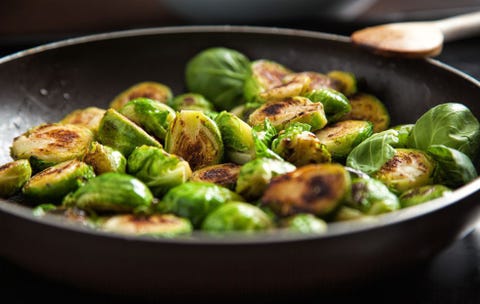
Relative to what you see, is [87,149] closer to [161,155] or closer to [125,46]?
[161,155]

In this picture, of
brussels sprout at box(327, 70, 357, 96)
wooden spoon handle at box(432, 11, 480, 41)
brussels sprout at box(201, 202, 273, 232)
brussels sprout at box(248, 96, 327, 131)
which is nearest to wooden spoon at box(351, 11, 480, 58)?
wooden spoon handle at box(432, 11, 480, 41)

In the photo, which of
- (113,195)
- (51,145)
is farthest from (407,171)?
(51,145)

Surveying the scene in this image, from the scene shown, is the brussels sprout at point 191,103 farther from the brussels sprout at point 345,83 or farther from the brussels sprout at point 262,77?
the brussels sprout at point 345,83

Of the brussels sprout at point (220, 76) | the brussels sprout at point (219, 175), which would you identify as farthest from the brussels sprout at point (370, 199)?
the brussels sprout at point (220, 76)

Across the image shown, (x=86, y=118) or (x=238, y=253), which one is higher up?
(x=238, y=253)

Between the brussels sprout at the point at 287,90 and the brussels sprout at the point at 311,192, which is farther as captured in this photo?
the brussels sprout at the point at 287,90

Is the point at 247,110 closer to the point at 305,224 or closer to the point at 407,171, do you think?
the point at 407,171
